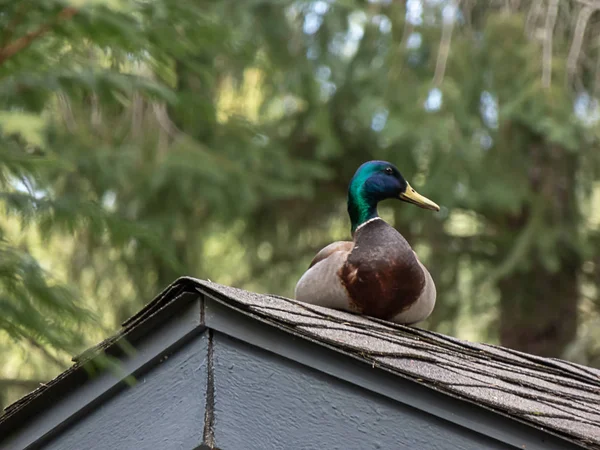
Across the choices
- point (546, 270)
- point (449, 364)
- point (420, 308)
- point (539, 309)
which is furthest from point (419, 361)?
point (539, 309)

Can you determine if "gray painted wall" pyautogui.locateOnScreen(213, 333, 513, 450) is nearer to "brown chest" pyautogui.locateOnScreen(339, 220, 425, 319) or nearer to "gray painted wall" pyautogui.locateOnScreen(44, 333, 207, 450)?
"gray painted wall" pyautogui.locateOnScreen(44, 333, 207, 450)

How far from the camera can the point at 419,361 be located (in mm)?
2543

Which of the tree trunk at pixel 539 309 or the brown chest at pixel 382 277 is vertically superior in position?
the brown chest at pixel 382 277

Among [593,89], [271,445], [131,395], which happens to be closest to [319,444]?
[271,445]

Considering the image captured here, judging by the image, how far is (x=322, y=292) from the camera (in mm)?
3373

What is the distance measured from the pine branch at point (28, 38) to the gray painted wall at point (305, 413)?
110 cm

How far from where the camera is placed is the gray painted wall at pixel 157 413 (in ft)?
7.59

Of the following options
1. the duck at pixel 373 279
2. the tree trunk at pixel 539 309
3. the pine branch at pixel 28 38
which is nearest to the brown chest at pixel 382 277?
the duck at pixel 373 279

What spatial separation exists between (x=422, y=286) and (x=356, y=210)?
17.4 inches

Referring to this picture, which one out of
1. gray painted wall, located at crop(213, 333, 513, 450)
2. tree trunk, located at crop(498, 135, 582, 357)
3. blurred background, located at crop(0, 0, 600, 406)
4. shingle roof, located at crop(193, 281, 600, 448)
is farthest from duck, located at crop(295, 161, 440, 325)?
tree trunk, located at crop(498, 135, 582, 357)

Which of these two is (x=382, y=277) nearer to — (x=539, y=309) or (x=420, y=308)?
(x=420, y=308)

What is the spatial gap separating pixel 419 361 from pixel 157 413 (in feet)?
2.21

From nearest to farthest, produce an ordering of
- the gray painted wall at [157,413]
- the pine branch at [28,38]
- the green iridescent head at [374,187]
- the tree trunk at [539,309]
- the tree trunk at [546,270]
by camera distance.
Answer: the gray painted wall at [157,413] < the pine branch at [28,38] < the green iridescent head at [374,187] < the tree trunk at [546,270] < the tree trunk at [539,309]

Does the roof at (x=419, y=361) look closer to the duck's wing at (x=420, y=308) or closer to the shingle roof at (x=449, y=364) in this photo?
the shingle roof at (x=449, y=364)
